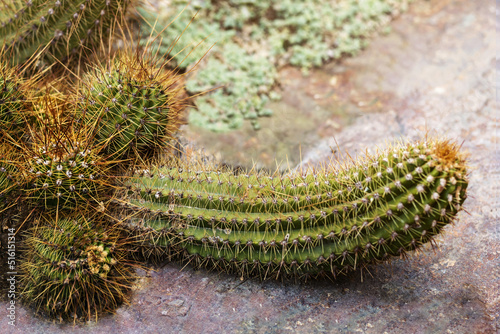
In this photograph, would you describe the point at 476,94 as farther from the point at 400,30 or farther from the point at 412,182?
the point at 412,182

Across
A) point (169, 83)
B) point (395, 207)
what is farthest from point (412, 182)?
point (169, 83)

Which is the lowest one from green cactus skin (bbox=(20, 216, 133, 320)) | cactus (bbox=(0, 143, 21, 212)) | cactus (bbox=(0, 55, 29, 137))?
green cactus skin (bbox=(20, 216, 133, 320))

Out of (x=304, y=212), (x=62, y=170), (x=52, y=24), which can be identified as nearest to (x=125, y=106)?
(x=62, y=170)

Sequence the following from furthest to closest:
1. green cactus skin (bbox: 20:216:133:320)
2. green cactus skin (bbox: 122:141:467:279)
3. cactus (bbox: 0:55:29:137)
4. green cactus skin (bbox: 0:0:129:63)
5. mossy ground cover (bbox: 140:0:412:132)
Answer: mossy ground cover (bbox: 140:0:412:132), green cactus skin (bbox: 0:0:129:63), cactus (bbox: 0:55:29:137), green cactus skin (bbox: 20:216:133:320), green cactus skin (bbox: 122:141:467:279)

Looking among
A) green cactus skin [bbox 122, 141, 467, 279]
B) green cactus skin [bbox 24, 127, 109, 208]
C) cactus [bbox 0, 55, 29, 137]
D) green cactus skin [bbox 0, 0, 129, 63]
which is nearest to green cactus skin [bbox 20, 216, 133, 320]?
green cactus skin [bbox 24, 127, 109, 208]

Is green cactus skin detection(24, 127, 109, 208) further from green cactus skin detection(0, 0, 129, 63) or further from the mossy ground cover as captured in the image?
the mossy ground cover

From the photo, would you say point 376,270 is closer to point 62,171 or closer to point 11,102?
point 62,171

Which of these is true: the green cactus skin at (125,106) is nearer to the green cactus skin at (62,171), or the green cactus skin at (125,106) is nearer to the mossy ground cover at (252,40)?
the green cactus skin at (62,171)
